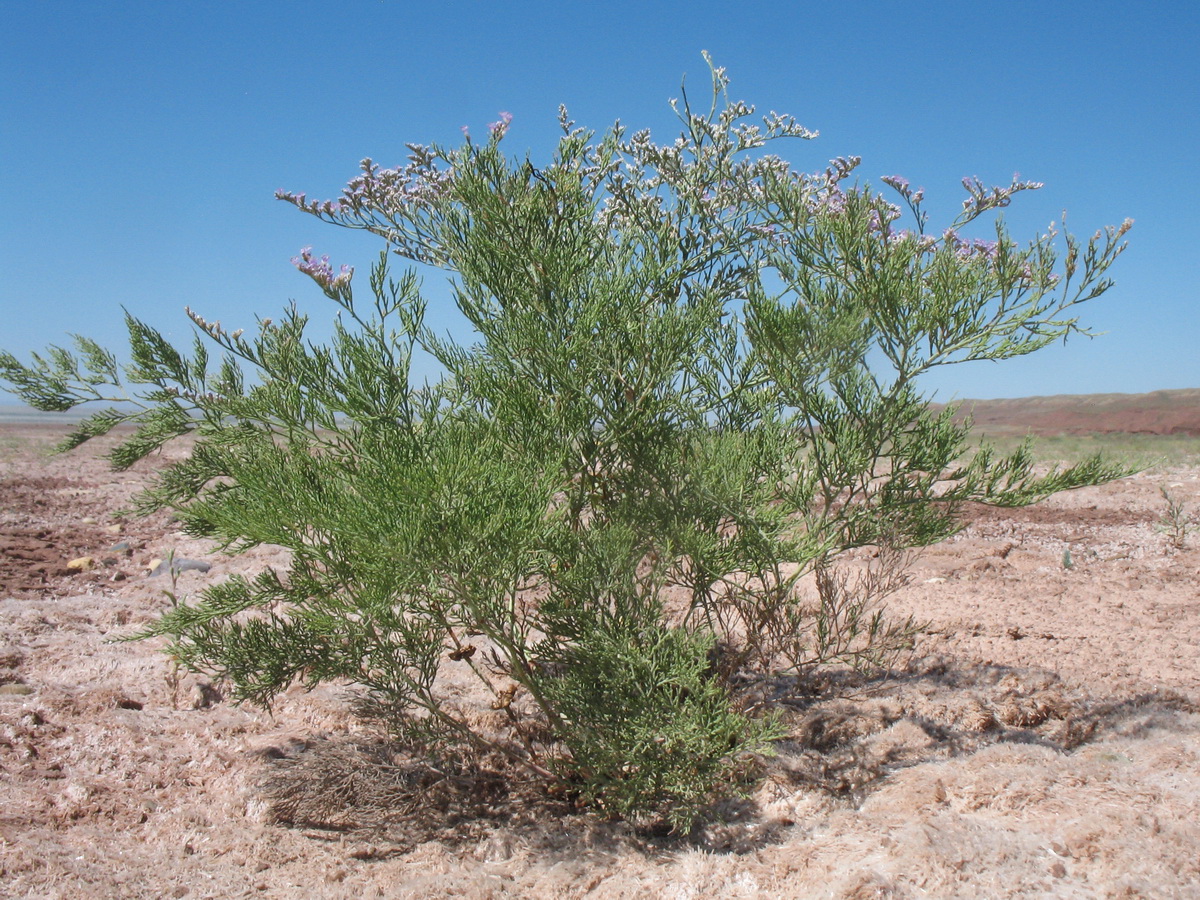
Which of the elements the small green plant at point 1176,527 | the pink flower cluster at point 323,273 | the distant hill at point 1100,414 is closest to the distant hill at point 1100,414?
the distant hill at point 1100,414

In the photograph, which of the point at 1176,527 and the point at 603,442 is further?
the point at 1176,527

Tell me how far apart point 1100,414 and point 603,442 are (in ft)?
125

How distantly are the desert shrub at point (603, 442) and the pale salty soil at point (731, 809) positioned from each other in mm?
354

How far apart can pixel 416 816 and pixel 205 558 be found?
513cm

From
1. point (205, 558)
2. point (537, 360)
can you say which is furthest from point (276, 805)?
point (205, 558)

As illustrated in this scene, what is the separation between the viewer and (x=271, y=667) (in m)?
3.41

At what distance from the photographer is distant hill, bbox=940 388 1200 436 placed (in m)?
28.9

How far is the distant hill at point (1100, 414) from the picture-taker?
28.9 m

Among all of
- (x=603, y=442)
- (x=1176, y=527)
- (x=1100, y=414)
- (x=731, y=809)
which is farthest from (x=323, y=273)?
(x=1100, y=414)

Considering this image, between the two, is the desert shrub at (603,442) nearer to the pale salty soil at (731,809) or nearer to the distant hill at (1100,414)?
the pale salty soil at (731,809)

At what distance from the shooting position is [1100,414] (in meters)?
35.1

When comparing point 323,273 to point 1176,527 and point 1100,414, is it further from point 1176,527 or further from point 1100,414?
point 1100,414

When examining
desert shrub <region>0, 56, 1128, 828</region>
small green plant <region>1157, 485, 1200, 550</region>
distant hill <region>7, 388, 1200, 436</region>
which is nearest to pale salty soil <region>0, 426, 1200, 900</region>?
desert shrub <region>0, 56, 1128, 828</region>

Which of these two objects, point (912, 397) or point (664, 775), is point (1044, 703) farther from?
point (664, 775)
